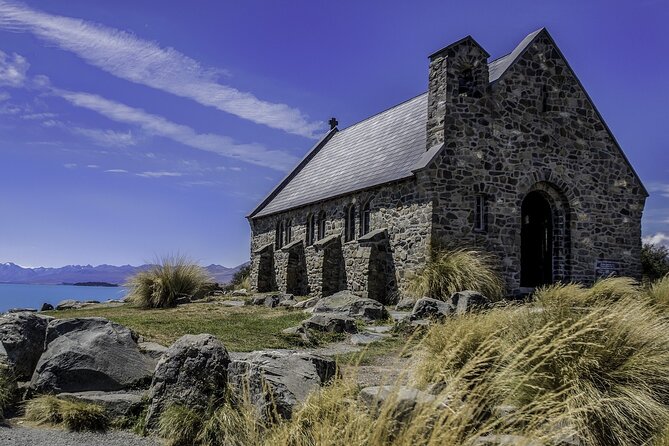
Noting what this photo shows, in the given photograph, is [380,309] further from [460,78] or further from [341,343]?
[460,78]

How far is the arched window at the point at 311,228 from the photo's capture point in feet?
83.7

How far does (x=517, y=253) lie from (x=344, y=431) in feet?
52.6

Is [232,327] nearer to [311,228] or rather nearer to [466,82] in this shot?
[466,82]

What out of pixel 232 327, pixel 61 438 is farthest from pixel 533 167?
pixel 61 438

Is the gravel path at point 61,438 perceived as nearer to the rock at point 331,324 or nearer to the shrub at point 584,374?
the shrub at point 584,374

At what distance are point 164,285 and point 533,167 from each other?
46.1 ft

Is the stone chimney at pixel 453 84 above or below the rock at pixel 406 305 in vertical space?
above

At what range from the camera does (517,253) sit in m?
19.2

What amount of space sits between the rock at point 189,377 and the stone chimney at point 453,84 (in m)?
13.0

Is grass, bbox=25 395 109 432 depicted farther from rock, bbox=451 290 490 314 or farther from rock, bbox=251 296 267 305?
rock, bbox=251 296 267 305

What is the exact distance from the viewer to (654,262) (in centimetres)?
2384

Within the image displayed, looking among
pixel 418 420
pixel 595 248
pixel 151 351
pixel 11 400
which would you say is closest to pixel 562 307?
pixel 418 420

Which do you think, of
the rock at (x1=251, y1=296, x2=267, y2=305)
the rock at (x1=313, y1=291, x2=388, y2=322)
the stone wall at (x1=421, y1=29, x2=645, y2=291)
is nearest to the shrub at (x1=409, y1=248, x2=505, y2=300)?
the stone wall at (x1=421, y1=29, x2=645, y2=291)

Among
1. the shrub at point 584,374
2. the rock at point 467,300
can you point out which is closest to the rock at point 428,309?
the rock at point 467,300
